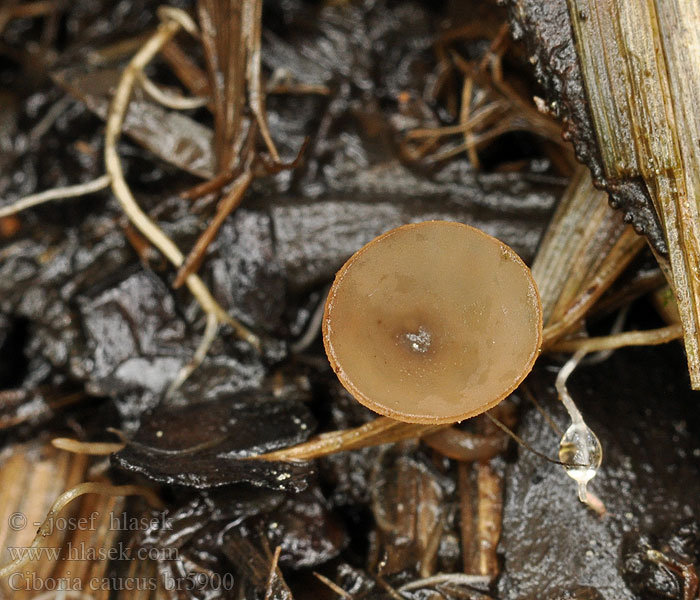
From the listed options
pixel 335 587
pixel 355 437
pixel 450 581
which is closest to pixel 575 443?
pixel 450 581

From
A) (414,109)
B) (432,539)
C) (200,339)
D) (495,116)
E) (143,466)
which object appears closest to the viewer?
(143,466)

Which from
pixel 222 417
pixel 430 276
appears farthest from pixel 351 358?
pixel 222 417

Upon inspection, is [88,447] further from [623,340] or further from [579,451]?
[623,340]

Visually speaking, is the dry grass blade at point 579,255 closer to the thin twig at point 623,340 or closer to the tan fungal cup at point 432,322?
the thin twig at point 623,340

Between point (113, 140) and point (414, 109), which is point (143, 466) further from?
point (414, 109)

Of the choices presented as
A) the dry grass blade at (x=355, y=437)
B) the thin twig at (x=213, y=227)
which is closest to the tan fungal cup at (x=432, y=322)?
the dry grass blade at (x=355, y=437)
